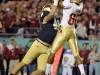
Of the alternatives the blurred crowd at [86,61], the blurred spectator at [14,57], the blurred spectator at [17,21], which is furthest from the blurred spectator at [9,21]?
the blurred crowd at [86,61]

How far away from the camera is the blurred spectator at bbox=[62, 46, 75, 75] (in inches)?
558

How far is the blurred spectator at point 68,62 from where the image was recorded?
46.5 feet

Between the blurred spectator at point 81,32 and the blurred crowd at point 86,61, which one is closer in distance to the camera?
the blurred crowd at point 86,61

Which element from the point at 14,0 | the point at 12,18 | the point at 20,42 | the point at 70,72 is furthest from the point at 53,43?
the point at 14,0

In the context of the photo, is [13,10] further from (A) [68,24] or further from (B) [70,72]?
(A) [68,24]

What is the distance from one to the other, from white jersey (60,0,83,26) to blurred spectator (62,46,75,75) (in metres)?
3.83

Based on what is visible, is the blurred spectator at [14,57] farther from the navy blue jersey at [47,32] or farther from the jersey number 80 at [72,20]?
the jersey number 80 at [72,20]

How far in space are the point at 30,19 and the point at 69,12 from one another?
7017 mm

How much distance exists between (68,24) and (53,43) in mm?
559

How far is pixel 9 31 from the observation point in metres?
16.3

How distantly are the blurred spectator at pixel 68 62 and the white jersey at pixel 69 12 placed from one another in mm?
3828

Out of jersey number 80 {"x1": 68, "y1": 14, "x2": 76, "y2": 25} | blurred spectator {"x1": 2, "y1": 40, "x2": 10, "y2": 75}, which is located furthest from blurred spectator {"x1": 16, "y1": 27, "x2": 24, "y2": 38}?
jersey number 80 {"x1": 68, "y1": 14, "x2": 76, "y2": 25}

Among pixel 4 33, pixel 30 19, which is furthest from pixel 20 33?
pixel 30 19

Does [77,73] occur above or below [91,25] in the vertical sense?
below
